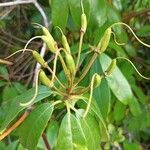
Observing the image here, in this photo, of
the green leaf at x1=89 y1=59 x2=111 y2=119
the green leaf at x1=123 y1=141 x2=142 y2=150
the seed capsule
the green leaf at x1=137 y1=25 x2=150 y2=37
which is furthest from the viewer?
the green leaf at x1=123 y1=141 x2=142 y2=150

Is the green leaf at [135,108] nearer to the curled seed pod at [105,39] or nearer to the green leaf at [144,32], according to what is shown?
the green leaf at [144,32]

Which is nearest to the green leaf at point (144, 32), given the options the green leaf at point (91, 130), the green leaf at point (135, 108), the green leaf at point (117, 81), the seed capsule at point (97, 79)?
the green leaf at point (135, 108)

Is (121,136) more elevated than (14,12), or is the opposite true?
(14,12)

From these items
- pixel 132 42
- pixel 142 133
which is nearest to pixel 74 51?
pixel 132 42

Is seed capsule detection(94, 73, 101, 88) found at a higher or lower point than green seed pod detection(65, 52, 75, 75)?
lower

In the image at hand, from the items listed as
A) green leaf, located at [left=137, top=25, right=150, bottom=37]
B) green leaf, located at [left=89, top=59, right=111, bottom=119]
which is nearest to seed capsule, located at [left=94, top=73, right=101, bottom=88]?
green leaf, located at [left=89, top=59, right=111, bottom=119]

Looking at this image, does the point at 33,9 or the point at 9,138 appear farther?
the point at 33,9

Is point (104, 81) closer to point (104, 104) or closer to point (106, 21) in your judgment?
point (104, 104)

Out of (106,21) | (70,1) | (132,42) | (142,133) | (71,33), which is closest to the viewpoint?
(70,1)

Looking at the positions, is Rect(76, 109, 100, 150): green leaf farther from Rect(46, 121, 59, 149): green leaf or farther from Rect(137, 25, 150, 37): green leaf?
Rect(137, 25, 150, 37): green leaf
